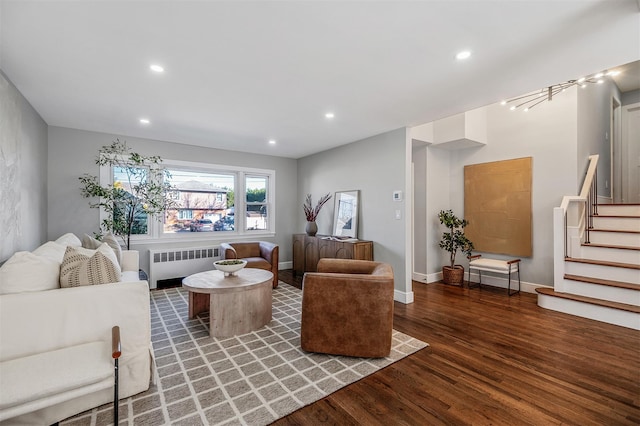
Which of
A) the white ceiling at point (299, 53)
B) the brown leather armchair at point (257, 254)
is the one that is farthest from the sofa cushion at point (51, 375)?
the brown leather armchair at point (257, 254)

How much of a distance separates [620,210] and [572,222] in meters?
1.21

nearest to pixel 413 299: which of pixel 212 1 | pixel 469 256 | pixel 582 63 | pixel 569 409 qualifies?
pixel 469 256

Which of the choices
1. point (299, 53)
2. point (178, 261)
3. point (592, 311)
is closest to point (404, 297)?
point (592, 311)

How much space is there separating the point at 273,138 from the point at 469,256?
4042 millimetres

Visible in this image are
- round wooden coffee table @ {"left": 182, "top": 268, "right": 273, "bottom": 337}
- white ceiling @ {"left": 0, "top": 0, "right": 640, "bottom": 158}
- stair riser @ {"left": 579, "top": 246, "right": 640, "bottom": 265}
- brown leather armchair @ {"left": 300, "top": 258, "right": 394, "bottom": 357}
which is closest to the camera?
white ceiling @ {"left": 0, "top": 0, "right": 640, "bottom": 158}

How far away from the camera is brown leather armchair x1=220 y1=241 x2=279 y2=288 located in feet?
14.6

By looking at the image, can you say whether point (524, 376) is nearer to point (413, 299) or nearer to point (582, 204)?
point (413, 299)

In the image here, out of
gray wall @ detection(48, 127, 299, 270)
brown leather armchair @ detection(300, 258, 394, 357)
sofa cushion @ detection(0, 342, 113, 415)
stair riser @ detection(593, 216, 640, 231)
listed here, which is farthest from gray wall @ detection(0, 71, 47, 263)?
stair riser @ detection(593, 216, 640, 231)

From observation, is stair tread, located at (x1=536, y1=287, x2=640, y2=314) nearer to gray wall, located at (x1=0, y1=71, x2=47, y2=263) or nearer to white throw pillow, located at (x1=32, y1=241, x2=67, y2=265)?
white throw pillow, located at (x1=32, y1=241, x2=67, y2=265)

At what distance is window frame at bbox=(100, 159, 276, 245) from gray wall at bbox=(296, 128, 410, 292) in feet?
4.06

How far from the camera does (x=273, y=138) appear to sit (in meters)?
4.79

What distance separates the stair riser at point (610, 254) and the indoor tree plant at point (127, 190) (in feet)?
21.0

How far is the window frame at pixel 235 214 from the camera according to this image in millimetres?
4789

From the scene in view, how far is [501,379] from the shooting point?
2176 mm
